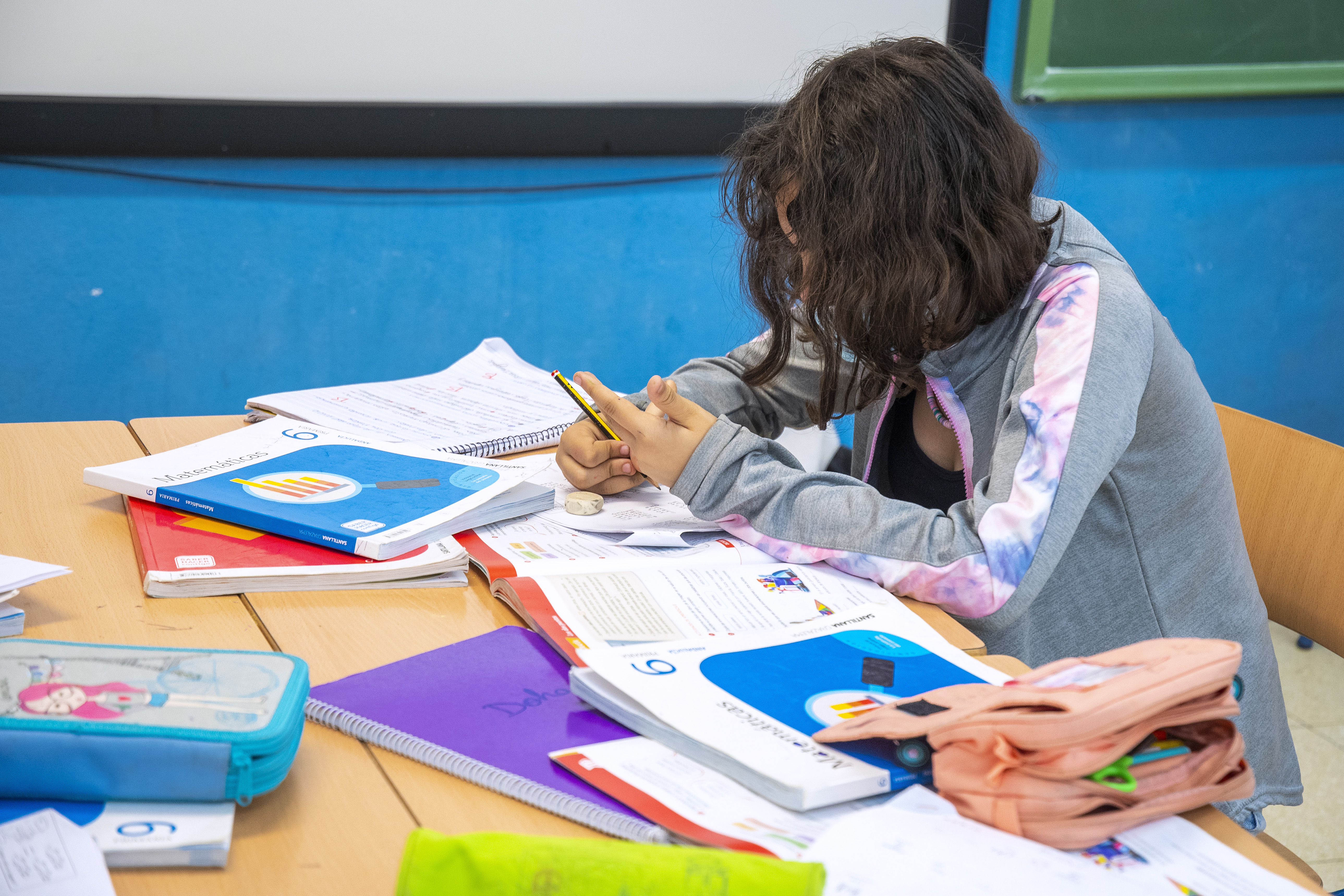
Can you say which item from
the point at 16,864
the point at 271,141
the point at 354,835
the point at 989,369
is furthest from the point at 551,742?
the point at 271,141

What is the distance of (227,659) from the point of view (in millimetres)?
591

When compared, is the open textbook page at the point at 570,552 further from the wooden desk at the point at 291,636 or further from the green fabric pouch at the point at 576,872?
the green fabric pouch at the point at 576,872

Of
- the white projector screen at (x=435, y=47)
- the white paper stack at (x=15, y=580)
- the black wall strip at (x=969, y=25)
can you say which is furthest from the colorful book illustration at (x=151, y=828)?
the black wall strip at (x=969, y=25)

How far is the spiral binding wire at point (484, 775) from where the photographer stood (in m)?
0.53

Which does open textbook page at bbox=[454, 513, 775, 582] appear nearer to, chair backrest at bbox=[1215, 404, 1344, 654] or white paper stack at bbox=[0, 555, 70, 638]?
white paper stack at bbox=[0, 555, 70, 638]

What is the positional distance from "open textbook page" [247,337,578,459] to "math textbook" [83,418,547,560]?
0.23ft

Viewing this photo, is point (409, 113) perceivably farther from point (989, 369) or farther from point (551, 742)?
point (551, 742)

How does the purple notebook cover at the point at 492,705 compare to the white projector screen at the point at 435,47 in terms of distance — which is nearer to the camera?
the purple notebook cover at the point at 492,705

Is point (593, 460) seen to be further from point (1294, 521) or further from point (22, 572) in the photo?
point (1294, 521)

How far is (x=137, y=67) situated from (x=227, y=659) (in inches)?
55.4

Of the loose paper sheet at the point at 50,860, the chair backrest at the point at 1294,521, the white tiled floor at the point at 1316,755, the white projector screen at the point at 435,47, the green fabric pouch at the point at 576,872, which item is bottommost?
the white tiled floor at the point at 1316,755

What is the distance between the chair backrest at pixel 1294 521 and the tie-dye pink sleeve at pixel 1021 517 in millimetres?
340

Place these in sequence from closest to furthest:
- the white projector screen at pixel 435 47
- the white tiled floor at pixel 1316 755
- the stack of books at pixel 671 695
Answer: the stack of books at pixel 671 695 → the white tiled floor at pixel 1316 755 → the white projector screen at pixel 435 47

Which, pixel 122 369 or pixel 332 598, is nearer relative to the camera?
pixel 332 598
